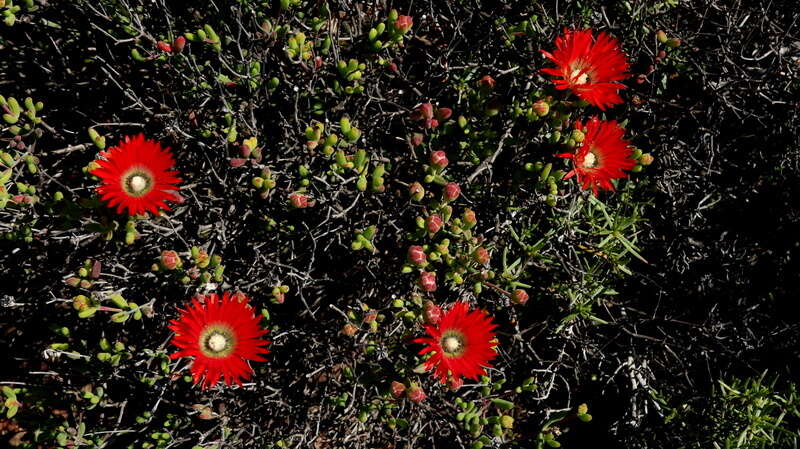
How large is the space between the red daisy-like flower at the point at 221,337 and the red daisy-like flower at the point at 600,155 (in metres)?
0.97

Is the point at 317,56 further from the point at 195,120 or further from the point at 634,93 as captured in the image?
Result: the point at 634,93

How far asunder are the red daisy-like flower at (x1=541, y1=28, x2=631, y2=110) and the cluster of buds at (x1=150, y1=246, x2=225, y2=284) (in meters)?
1.05

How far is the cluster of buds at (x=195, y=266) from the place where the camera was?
154 cm

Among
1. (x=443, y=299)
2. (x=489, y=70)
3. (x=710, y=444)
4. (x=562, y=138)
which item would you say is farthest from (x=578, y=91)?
(x=710, y=444)

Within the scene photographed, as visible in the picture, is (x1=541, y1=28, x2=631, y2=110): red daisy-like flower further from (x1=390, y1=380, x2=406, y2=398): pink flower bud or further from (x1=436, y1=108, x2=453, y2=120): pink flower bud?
(x1=390, y1=380, x2=406, y2=398): pink flower bud

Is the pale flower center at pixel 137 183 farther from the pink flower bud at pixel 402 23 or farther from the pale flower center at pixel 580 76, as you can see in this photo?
the pale flower center at pixel 580 76

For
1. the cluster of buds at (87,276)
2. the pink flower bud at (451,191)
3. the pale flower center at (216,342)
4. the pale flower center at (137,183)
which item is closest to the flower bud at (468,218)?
the pink flower bud at (451,191)

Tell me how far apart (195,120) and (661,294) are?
1804 mm

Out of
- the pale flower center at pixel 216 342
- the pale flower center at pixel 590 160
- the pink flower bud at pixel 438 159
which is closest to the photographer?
the pale flower center at pixel 216 342

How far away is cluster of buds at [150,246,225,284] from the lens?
5.05 feet

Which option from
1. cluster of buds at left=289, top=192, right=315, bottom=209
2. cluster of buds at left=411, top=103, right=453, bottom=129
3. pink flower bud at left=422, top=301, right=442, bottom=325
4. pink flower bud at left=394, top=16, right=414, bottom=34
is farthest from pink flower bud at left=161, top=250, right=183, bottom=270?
pink flower bud at left=394, top=16, right=414, bottom=34

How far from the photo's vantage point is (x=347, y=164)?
166cm

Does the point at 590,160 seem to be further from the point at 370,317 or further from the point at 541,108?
the point at 370,317

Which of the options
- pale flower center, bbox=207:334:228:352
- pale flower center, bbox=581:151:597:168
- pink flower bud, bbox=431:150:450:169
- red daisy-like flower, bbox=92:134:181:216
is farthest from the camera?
pale flower center, bbox=581:151:597:168
